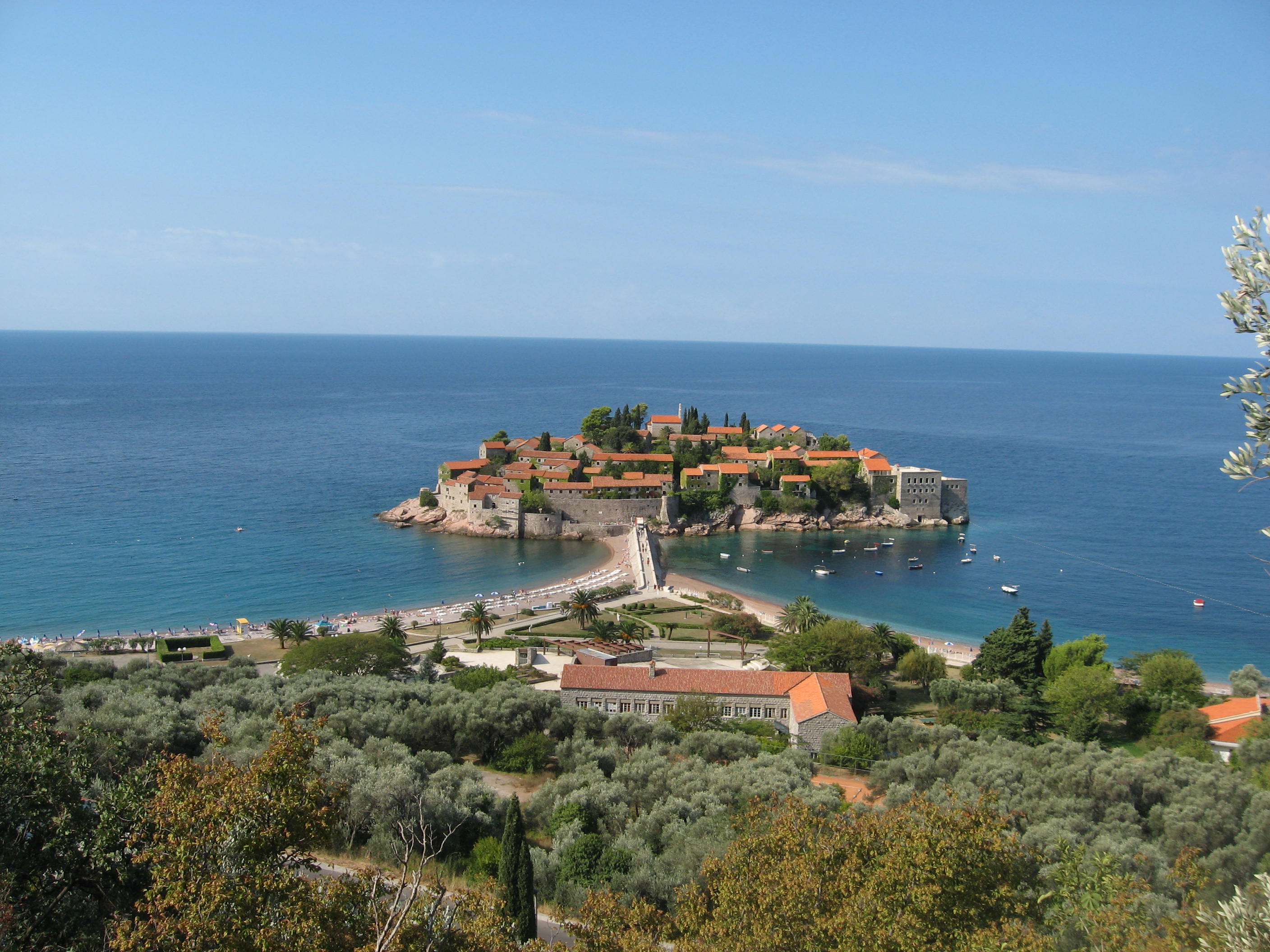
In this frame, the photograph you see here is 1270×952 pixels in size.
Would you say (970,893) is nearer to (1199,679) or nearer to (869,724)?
(869,724)

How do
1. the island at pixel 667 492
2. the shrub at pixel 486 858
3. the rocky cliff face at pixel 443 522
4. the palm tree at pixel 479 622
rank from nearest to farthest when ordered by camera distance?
1. the shrub at pixel 486 858
2. the palm tree at pixel 479 622
3. the rocky cliff face at pixel 443 522
4. the island at pixel 667 492

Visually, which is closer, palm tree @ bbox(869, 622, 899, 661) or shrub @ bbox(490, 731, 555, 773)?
shrub @ bbox(490, 731, 555, 773)

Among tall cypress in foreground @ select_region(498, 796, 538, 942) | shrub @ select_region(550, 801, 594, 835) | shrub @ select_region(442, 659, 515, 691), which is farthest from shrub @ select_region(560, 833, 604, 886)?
shrub @ select_region(442, 659, 515, 691)

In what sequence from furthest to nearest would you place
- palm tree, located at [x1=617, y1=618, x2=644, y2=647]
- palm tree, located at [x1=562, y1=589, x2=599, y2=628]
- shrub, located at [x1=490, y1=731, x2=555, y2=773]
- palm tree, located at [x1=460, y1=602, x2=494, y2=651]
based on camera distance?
1. palm tree, located at [x1=562, y1=589, x2=599, y2=628]
2. palm tree, located at [x1=460, y1=602, x2=494, y2=651]
3. palm tree, located at [x1=617, y1=618, x2=644, y2=647]
4. shrub, located at [x1=490, y1=731, x2=555, y2=773]

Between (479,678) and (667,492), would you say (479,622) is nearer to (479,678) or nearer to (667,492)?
(479,678)

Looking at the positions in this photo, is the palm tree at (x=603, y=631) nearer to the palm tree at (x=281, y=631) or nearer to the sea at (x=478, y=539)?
the sea at (x=478, y=539)

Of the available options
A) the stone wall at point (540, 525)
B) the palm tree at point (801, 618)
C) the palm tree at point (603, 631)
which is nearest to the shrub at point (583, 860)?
the palm tree at point (603, 631)

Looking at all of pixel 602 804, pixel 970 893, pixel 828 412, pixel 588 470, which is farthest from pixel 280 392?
pixel 970 893

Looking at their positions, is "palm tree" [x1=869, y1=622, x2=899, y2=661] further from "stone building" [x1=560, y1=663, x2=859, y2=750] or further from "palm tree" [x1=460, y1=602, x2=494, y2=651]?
"palm tree" [x1=460, y1=602, x2=494, y2=651]
